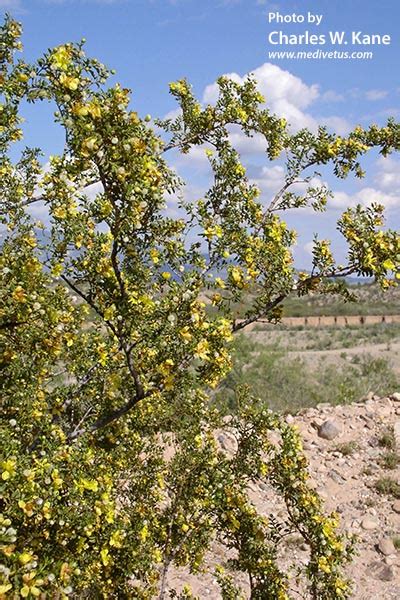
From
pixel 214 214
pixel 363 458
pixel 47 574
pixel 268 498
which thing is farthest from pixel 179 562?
Answer: pixel 363 458

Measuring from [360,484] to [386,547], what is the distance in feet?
5.56

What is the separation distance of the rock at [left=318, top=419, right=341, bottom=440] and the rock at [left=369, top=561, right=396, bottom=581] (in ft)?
10.9

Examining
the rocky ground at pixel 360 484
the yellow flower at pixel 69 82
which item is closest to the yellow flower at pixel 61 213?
the yellow flower at pixel 69 82

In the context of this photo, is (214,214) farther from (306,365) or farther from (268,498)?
(306,365)

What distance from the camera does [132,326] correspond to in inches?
104

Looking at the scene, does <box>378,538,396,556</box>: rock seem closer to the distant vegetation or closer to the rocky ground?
the rocky ground

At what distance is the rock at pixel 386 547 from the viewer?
7.24 m

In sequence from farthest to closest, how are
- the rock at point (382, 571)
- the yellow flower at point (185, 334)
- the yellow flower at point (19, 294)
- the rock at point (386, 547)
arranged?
the rock at point (386, 547)
the rock at point (382, 571)
the yellow flower at point (185, 334)
the yellow flower at point (19, 294)

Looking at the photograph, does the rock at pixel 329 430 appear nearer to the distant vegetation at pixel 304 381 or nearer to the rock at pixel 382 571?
the distant vegetation at pixel 304 381

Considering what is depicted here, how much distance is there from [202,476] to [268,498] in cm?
525

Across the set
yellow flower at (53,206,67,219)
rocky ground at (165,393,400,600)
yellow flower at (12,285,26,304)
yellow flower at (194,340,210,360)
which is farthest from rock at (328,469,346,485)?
yellow flower at (12,285,26,304)

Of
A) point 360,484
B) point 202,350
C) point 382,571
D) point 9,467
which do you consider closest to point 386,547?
point 382,571

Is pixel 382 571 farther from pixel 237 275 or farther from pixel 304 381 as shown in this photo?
pixel 304 381

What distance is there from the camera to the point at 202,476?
4.00 meters
